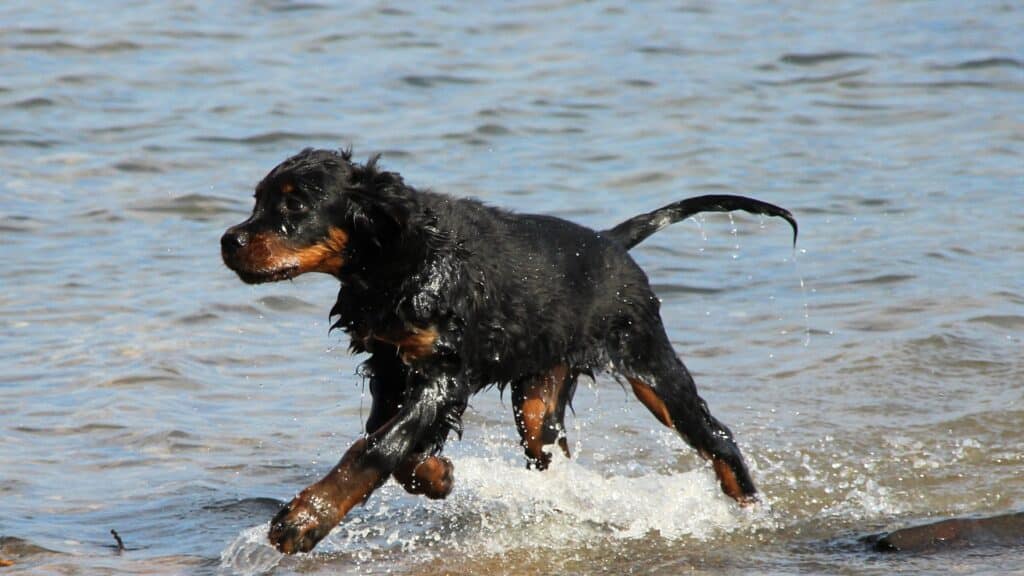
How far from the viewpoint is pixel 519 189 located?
1112 centimetres

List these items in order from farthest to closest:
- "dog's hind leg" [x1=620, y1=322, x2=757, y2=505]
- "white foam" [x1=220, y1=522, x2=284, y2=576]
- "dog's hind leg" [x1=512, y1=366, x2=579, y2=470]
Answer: "dog's hind leg" [x1=512, y1=366, x2=579, y2=470] → "dog's hind leg" [x1=620, y1=322, x2=757, y2=505] → "white foam" [x1=220, y1=522, x2=284, y2=576]

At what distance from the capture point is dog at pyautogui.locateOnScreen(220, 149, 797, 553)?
479 centimetres

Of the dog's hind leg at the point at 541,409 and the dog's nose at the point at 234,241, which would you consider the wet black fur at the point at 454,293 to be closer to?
the dog's nose at the point at 234,241

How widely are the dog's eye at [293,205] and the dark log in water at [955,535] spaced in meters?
2.33

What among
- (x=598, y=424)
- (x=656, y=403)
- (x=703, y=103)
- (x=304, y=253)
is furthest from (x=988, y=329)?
(x=703, y=103)

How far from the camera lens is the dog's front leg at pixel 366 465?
Result: 466cm

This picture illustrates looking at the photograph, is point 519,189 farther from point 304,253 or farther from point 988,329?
point 304,253

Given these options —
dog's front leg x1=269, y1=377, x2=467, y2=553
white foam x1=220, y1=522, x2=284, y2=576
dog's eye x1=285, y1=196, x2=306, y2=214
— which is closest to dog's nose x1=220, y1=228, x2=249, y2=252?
dog's eye x1=285, y1=196, x2=306, y2=214

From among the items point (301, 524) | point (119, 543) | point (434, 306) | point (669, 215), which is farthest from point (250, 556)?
point (669, 215)

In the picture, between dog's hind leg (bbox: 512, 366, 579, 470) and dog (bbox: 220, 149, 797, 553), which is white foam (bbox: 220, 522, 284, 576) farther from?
dog's hind leg (bbox: 512, 366, 579, 470)

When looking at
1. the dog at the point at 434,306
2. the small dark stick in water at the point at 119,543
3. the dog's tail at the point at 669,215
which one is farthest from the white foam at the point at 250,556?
the dog's tail at the point at 669,215

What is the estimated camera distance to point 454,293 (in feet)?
16.6

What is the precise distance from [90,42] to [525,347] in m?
11.1

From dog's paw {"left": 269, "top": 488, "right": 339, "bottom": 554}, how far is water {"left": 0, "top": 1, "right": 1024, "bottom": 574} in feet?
2.20
